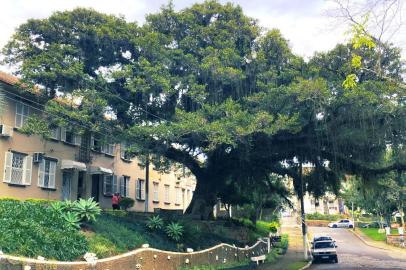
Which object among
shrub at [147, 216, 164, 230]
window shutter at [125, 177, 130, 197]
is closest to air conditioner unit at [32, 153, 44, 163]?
shrub at [147, 216, 164, 230]

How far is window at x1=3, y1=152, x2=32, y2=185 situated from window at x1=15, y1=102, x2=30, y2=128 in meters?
1.66

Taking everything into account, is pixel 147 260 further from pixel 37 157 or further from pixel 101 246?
pixel 37 157

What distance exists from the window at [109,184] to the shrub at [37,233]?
18.1 metres

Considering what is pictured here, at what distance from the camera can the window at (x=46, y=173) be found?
88.7 feet

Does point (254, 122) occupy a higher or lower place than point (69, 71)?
lower

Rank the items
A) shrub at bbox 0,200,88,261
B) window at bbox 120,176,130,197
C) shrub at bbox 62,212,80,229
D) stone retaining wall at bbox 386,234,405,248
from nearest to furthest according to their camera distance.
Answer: shrub at bbox 0,200,88,261
shrub at bbox 62,212,80,229
window at bbox 120,176,130,197
stone retaining wall at bbox 386,234,405,248

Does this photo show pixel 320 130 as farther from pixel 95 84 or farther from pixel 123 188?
pixel 123 188

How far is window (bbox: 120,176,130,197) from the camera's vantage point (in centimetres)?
3711

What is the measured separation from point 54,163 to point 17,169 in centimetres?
329

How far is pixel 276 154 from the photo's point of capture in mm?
24156

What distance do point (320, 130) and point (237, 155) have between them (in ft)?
17.0

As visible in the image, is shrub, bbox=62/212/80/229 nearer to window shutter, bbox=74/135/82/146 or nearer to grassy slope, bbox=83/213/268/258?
grassy slope, bbox=83/213/268/258

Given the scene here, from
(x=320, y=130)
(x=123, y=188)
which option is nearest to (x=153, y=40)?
(x=320, y=130)

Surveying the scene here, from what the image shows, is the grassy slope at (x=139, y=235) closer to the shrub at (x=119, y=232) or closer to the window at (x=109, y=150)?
the shrub at (x=119, y=232)
